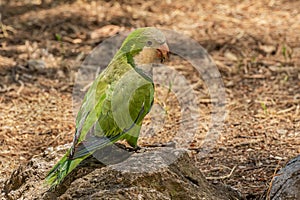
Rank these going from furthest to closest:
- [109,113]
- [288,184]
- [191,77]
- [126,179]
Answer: [191,77] → [109,113] → [288,184] → [126,179]

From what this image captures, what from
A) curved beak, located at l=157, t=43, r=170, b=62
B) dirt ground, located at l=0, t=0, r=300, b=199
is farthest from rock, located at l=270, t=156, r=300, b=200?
curved beak, located at l=157, t=43, r=170, b=62

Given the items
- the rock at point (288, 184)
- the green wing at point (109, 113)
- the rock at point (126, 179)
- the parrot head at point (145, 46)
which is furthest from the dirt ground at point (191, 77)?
the parrot head at point (145, 46)

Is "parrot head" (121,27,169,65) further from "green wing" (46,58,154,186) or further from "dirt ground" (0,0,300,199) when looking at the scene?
"dirt ground" (0,0,300,199)

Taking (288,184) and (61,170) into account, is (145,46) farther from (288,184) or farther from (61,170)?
(288,184)

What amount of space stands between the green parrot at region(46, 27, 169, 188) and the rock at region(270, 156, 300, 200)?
0.98 meters

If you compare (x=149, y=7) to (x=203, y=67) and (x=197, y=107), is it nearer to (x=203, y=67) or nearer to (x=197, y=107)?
(x=203, y=67)

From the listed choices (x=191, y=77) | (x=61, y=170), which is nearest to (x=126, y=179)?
(x=61, y=170)

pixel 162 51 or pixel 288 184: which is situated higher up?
pixel 162 51

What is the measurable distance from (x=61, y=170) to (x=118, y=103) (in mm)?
607

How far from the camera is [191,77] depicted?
6.38 meters

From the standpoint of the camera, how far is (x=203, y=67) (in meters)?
6.53

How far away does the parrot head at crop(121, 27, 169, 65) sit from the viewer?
3.98 m

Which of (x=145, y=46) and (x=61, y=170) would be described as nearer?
Result: (x=61, y=170)

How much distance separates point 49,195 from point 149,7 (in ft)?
17.0
